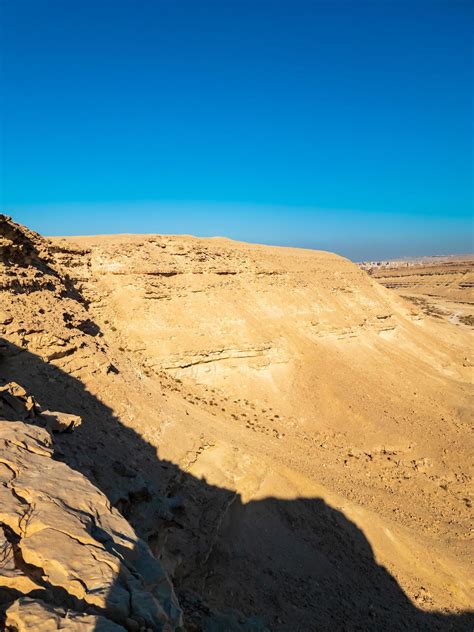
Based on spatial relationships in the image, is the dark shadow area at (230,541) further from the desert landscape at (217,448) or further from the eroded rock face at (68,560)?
the eroded rock face at (68,560)

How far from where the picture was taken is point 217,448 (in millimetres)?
12188

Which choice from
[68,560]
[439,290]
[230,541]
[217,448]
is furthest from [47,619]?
[439,290]

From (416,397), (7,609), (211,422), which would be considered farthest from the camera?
(416,397)

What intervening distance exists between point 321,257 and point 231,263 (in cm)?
1013

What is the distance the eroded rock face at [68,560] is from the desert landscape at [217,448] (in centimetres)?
2

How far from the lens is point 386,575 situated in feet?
34.4

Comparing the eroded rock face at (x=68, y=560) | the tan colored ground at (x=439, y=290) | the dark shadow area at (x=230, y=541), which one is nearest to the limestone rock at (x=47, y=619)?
the eroded rock face at (x=68, y=560)

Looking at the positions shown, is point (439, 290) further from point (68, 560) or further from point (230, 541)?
point (68, 560)

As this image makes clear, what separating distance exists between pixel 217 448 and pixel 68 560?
8846 millimetres

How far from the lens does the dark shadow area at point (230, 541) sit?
703 centimetres

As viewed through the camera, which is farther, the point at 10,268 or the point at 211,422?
the point at 211,422

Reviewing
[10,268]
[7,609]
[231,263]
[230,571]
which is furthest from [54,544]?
[231,263]

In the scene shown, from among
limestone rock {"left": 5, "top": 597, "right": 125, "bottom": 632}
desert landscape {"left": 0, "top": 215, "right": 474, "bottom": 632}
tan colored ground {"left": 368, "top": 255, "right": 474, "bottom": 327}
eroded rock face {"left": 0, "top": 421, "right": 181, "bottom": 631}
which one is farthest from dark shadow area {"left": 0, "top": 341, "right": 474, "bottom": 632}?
tan colored ground {"left": 368, "top": 255, "right": 474, "bottom": 327}

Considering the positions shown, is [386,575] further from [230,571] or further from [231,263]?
[231,263]
